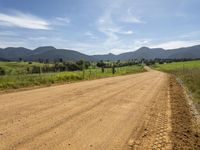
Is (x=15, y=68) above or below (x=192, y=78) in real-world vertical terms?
below

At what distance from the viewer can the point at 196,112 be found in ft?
40.5

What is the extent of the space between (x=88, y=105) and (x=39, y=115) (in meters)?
3.13

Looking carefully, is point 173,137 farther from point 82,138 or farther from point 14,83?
point 14,83

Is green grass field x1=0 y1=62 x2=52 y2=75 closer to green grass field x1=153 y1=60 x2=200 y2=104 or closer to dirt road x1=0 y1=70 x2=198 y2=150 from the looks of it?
green grass field x1=153 y1=60 x2=200 y2=104

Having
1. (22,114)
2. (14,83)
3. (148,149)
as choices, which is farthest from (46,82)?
(148,149)

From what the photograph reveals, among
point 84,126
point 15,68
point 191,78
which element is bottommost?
point 15,68

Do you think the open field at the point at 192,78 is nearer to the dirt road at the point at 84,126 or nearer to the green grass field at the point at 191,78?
the green grass field at the point at 191,78

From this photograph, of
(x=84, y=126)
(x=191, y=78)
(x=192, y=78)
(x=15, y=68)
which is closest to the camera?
(x=84, y=126)

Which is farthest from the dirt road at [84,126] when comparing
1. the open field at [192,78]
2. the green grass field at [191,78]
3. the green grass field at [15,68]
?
the green grass field at [15,68]

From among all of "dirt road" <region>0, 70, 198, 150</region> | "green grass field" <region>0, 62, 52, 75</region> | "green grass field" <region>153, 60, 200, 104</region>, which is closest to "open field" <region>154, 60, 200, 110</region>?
"green grass field" <region>153, 60, 200, 104</region>

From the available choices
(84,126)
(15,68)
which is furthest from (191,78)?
(15,68)

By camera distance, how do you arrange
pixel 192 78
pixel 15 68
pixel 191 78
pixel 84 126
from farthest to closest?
pixel 15 68
pixel 191 78
pixel 192 78
pixel 84 126

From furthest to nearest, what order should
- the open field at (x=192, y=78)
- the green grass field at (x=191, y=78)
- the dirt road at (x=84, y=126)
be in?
1. the green grass field at (x=191, y=78)
2. the open field at (x=192, y=78)
3. the dirt road at (x=84, y=126)

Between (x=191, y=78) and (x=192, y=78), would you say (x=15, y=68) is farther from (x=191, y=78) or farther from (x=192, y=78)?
(x=192, y=78)
